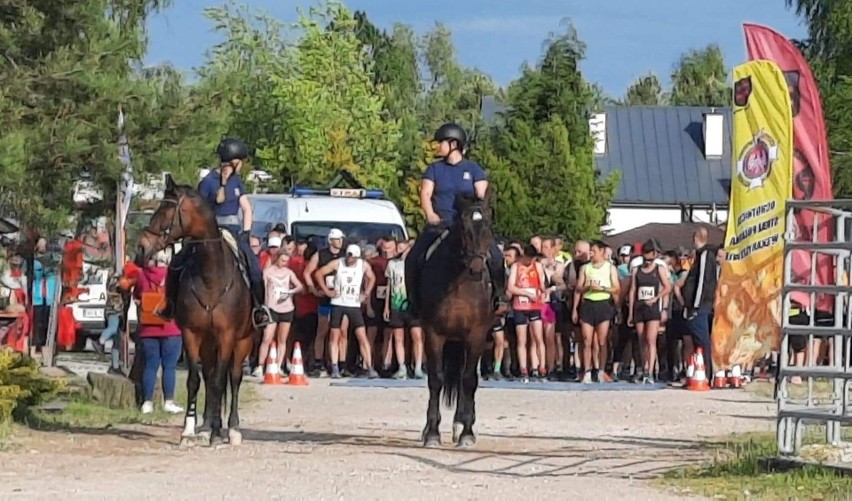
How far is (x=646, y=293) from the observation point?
23062 mm

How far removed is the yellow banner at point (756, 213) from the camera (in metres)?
13.2

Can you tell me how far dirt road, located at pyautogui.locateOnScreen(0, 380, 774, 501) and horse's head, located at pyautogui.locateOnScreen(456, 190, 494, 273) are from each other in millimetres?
1576

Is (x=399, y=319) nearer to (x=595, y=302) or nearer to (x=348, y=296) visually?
(x=348, y=296)

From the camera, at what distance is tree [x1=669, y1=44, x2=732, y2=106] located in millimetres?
95988

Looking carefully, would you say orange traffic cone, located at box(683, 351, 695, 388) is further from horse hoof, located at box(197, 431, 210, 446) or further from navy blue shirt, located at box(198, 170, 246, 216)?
horse hoof, located at box(197, 431, 210, 446)

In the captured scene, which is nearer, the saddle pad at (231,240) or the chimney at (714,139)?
the saddle pad at (231,240)

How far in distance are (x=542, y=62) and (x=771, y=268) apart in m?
32.4

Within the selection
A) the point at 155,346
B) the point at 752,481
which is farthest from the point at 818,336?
the point at 155,346

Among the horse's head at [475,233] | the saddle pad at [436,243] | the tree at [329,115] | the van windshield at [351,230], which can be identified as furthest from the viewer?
the tree at [329,115]

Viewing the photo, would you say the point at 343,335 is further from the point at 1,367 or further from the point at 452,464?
the point at 452,464

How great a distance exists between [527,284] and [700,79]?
262 feet

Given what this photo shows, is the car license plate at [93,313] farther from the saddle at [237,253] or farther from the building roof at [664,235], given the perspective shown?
the building roof at [664,235]

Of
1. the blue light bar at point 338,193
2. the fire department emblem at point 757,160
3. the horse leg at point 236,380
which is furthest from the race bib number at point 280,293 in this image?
the fire department emblem at point 757,160

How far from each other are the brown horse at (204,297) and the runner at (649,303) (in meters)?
10.1
